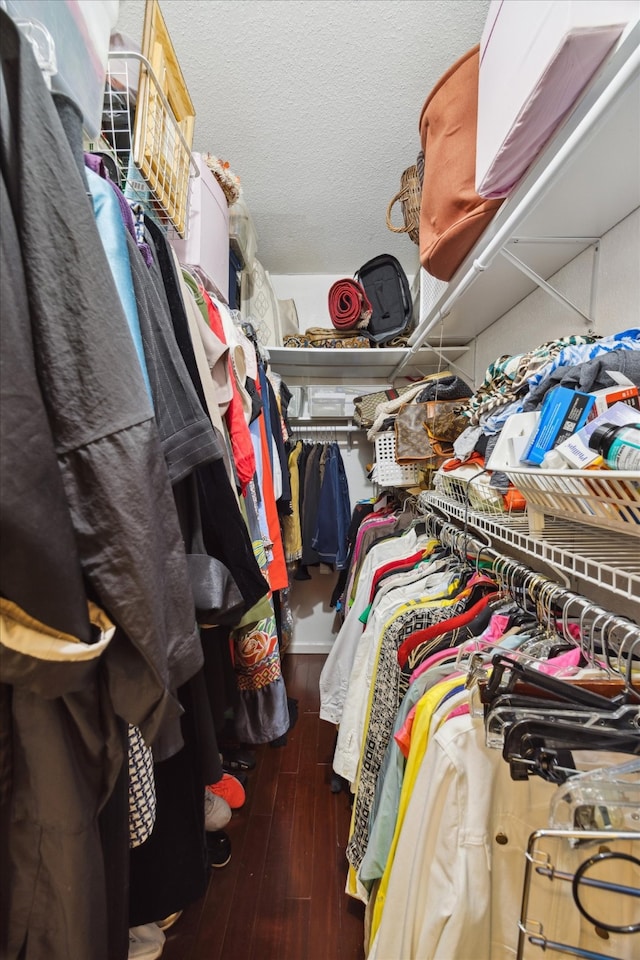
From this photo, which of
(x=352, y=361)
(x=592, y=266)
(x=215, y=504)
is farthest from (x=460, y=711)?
(x=352, y=361)

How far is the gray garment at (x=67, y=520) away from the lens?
295 millimetres

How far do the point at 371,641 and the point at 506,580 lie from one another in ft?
1.35

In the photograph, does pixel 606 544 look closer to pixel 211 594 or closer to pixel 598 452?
pixel 598 452

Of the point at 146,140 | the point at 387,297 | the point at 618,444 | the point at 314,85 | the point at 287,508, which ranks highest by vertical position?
the point at 314,85

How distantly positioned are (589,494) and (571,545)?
0.21 m

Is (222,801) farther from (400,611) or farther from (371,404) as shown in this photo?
(371,404)

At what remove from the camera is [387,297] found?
2025 mm

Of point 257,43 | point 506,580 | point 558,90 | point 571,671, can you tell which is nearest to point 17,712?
→ point 571,671

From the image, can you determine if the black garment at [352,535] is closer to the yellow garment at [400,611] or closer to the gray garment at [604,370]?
the yellow garment at [400,611]

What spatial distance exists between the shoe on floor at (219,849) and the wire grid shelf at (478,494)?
4.43 feet

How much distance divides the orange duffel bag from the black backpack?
1006 millimetres

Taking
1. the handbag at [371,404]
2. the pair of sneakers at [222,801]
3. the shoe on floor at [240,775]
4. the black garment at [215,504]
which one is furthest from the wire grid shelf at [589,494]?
the shoe on floor at [240,775]

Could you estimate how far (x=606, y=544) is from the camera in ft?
2.29

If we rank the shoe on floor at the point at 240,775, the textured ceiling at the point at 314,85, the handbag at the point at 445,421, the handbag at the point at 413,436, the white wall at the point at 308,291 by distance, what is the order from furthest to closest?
the white wall at the point at 308,291
the shoe on floor at the point at 240,775
the handbag at the point at 413,436
the handbag at the point at 445,421
the textured ceiling at the point at 314,85
